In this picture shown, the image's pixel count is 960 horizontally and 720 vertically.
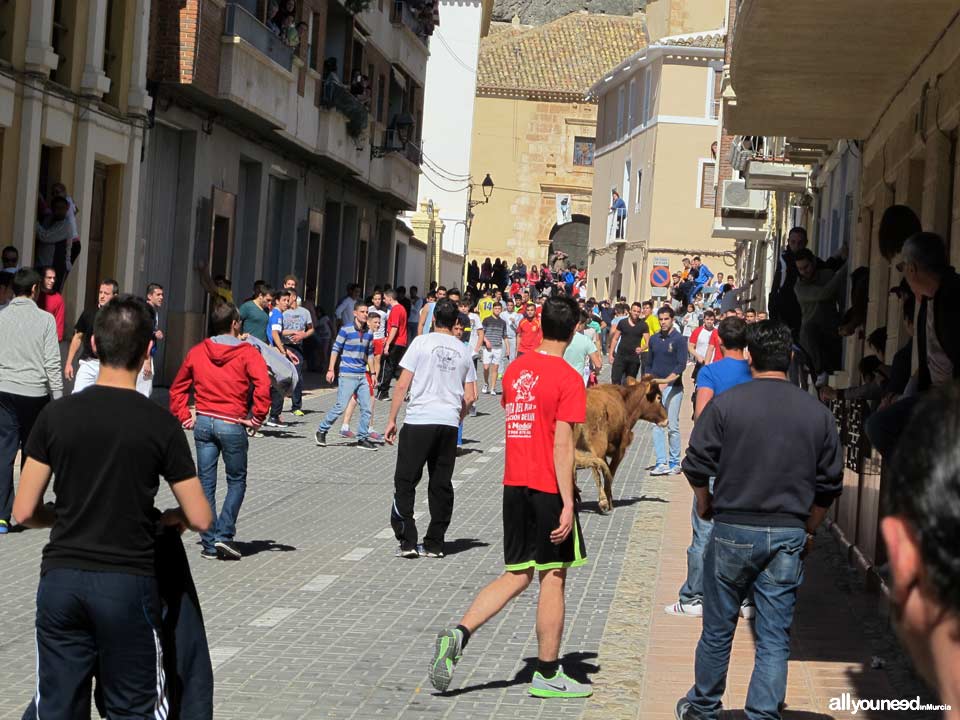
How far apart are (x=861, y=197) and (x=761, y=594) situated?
9.85 meters

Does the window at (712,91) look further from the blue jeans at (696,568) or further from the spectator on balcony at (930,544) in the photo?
the spectator on balcony at (930,544)

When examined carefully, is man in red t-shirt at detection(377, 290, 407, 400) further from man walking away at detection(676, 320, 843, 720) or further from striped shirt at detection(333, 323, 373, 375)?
man walking away at detection(676, 320, 843, 720)

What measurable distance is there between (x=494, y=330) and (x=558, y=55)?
5820cm

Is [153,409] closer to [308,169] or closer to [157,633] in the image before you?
[157,633]

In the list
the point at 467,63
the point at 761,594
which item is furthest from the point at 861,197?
the point at 467,63

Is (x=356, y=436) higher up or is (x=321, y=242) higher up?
(x=321, y=242)

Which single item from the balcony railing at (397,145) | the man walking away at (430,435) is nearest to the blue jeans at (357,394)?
Answer: the man walking away at (430,435)

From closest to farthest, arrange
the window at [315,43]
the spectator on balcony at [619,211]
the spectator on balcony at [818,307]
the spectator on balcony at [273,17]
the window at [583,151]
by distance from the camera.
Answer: the spectator on balcony at [818,307], the spectator on balcony at [273,17], the window at [315,43], the spectator on balcony at [619,211], the window at [583,151]

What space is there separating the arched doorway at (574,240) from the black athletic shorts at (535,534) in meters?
78.6

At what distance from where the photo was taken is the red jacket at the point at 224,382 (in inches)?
439

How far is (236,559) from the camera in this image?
1125 cm

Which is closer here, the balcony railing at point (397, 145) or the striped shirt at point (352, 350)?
the striped shirt at point (352, 350)

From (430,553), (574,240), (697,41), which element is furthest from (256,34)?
(574,240)

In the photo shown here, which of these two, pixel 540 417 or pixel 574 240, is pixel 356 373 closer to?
pixel 540 417
